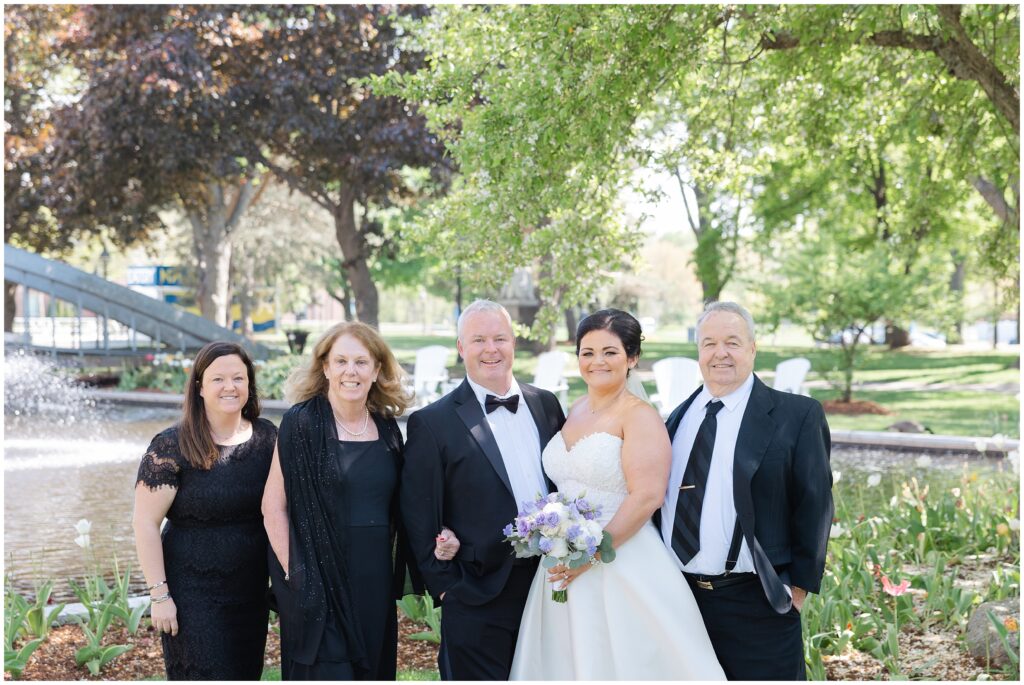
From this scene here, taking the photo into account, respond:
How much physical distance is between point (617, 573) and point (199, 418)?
190cm

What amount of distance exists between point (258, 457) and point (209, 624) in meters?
0.73

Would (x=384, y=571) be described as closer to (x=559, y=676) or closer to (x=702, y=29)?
(x=559, y=676)

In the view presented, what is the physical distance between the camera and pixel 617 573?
13.1 feet

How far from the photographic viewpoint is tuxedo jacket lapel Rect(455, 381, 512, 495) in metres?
4.19

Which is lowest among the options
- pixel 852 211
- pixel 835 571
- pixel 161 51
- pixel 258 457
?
pixel 835 571

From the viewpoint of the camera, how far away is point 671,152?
9.16 metres

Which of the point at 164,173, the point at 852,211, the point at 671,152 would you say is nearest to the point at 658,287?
the point at 852,211

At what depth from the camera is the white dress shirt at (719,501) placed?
12.7 ft

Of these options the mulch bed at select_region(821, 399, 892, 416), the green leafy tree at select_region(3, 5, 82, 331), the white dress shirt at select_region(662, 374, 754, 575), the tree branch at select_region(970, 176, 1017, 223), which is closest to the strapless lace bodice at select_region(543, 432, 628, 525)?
the white dress shirt at select_region(662, 374, 754, 575)

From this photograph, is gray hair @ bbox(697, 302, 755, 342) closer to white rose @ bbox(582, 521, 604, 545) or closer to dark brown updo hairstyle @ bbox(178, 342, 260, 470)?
white rose @ bbox(582, 521, 604, 545)

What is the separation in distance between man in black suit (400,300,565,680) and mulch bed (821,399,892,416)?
592 inches

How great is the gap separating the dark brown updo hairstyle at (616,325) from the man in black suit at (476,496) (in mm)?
376

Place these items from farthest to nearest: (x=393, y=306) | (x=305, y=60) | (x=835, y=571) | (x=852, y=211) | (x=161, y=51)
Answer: (x=393, y=306), (x=852, y=211), (x=305, y=60), (x=161, y=51), (x=835, y=571)

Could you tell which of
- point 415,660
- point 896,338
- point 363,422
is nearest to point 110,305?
point 415,660
